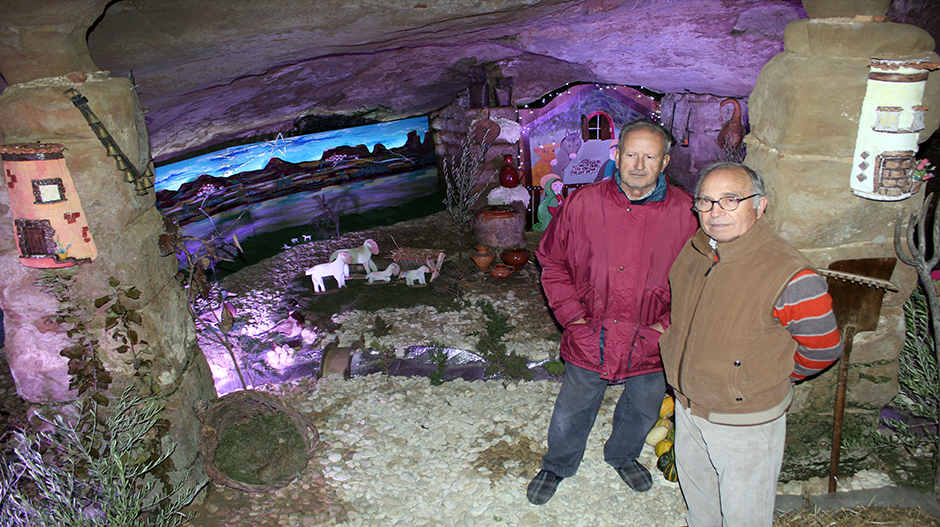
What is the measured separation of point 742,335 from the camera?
2.12m

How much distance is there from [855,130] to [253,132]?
7.25 meters

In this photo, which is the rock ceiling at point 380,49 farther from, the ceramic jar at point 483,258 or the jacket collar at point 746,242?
the jacket collar at point 746,242

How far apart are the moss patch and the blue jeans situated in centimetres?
160

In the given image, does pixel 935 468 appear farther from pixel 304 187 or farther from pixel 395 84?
pixel 304 187

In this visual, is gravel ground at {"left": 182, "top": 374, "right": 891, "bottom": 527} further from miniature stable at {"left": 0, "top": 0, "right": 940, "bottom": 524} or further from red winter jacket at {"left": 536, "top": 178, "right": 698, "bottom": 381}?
red winter jacket at {"left": 536, "top": 178, "right": 698, "bottom": 381}

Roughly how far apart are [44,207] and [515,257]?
4.83m

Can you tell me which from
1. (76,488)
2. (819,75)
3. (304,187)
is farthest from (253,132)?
(819,75)

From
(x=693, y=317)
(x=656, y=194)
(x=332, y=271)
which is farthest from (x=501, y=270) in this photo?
(x=693, y=317)

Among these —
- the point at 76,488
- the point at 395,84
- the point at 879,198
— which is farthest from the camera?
the point at 395,84

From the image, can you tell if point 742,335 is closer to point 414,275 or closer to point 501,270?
point 501,270

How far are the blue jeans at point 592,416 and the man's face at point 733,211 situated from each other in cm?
108

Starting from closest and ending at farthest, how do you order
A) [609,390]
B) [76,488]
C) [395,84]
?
1. [76,488]
2. [609,390]
3. [395,84]

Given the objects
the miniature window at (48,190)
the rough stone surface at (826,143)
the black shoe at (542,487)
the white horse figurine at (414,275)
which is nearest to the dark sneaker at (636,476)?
the black shoe at (542,487)

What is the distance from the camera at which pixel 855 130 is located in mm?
2625
